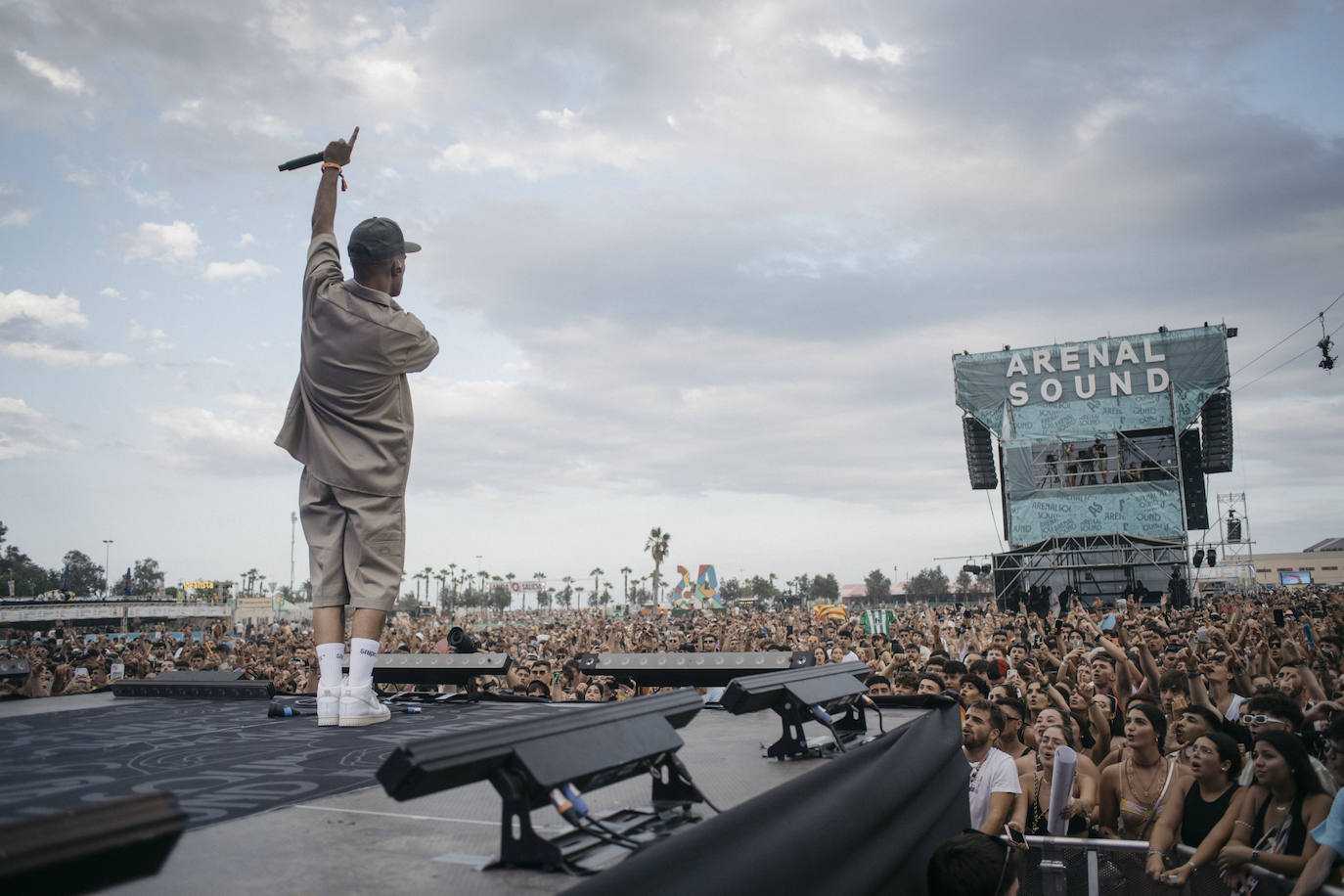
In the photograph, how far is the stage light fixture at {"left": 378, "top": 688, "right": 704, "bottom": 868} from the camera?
1.32 metres

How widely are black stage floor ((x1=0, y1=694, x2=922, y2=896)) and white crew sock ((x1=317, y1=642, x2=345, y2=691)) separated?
18 centimetres

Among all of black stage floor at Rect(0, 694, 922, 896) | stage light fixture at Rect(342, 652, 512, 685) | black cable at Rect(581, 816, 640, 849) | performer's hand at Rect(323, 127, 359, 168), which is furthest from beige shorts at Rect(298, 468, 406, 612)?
black cable at Rect(581, 816, 640, 849)

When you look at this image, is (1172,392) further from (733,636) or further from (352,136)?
(352,136)

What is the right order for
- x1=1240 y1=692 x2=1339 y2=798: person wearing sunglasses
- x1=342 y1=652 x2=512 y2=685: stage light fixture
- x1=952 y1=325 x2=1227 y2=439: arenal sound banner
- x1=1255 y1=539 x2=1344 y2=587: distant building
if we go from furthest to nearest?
x1=1255 y1=539 x2=1344 y2=587: distant building < x1=952 y1=325 x2=1227 y2=439: arenal sound banner < x1=342 y1=652 x2=512 y2=685: stage light fixture < x1=1240 y1=692 x2=1339 y2=798: person wearing sunglasses

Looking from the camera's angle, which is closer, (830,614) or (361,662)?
(361,662)

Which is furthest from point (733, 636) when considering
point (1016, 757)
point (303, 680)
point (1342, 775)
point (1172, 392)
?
point (1172, 392)

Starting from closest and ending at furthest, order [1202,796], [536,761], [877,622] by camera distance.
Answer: [536,761], [1202,796], [877,622]

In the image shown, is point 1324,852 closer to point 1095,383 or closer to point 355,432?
point 355,432

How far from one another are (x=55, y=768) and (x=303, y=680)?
8.92 meters

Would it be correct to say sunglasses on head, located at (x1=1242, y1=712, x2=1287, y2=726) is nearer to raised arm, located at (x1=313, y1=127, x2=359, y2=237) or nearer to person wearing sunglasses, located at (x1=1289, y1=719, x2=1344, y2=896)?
person wearing sunglasses, located at (x1=1289, y1=719, x2=1344, y2=896)

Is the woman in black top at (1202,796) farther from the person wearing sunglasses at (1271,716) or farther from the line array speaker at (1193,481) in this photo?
the line array speaker at (1193,481)

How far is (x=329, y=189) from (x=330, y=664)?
2.19 meters

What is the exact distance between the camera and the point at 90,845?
3.02 feet

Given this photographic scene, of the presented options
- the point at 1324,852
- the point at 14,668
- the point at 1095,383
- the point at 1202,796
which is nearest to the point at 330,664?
the point at 14,668
